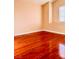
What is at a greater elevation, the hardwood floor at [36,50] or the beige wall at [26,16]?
the beige wall at [26,16]

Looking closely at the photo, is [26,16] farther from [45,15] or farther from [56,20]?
[56,20]

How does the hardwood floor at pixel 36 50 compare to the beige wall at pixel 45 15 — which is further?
the beige wall at pixel 45 15

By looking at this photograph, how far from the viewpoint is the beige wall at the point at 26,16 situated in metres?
3.93

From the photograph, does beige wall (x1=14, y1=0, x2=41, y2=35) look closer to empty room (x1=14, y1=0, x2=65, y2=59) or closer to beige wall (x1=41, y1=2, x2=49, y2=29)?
empty room (x1=14, y1=0, x2=65, y2=59)

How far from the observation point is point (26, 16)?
4289mm

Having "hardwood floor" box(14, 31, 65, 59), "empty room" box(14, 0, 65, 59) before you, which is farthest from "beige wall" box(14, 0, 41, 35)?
"hardwood floor" box(14, 31, 65, 59)

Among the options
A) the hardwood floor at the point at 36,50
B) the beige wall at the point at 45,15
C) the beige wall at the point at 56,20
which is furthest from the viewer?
the beige wall at the point at 45,15

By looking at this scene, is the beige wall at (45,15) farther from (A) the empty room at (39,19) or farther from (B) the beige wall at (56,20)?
(B) the beige wall at (56,20)

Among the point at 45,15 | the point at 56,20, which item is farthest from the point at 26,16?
the point at 56,20

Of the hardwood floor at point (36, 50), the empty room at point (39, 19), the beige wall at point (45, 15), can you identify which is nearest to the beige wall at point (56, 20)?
the empty room at point (39, 19)

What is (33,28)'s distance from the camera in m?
4.66
